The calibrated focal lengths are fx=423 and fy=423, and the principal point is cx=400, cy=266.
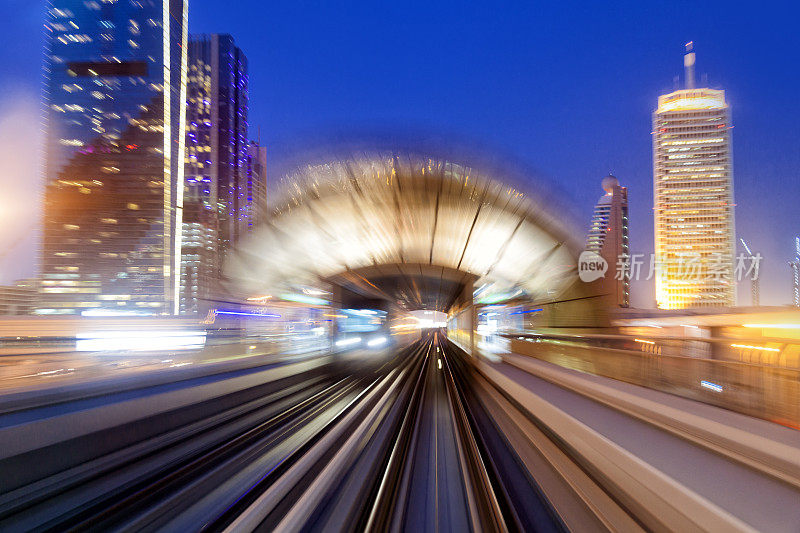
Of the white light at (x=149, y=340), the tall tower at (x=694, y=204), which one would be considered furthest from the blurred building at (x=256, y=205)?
the tall tower at (x=694, y=204)

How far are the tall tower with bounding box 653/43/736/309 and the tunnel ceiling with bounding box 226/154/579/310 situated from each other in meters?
92.0

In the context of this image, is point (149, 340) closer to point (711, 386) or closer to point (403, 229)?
point (403, 229)

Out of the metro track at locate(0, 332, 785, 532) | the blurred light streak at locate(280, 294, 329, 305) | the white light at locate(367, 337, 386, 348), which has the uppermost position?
the blurred light streak at locate(280, 294, 329, 305)

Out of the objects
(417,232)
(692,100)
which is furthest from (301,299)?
(692,100)

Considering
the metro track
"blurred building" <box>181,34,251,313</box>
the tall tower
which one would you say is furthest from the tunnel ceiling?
"blurred building" <box>181,34,251,313</box>

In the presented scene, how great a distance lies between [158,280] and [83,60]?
92.5 ft

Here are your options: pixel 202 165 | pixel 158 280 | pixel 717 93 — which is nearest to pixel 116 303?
pixel 158 280

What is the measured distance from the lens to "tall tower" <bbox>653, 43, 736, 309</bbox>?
287 ft

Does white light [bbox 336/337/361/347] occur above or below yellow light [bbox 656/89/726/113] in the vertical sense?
below

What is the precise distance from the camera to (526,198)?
11.0 metres

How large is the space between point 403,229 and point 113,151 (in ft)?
186

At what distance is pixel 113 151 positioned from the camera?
55.1 meters

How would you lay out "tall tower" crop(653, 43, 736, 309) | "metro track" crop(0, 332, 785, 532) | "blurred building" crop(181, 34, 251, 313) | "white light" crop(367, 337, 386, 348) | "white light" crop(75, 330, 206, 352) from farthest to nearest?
"blurred building" crop(181, 34, 251, 313) < "tall tower" crop(653, 43, 736, 309) < "white light" crop(367, 337, 386, 348) < "white light" crop(75, 330, 206, 352) < "metro track" crop(0, 332, 785, 532)

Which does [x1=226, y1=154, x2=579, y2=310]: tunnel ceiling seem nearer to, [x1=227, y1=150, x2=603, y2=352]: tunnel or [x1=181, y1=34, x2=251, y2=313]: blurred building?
[x1=227, y1=150, x2=603, y2=352]: tunnel
